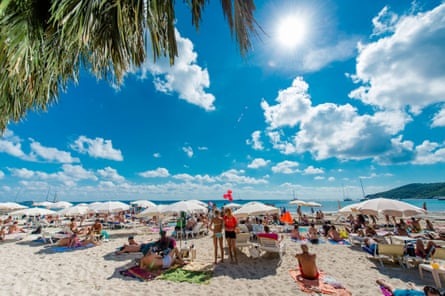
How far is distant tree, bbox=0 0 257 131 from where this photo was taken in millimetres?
1894

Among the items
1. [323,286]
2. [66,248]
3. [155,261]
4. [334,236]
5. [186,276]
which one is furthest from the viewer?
[334,236]

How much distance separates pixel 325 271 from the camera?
5602 millimetres

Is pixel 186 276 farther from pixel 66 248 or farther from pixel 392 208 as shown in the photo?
pixel 392 208

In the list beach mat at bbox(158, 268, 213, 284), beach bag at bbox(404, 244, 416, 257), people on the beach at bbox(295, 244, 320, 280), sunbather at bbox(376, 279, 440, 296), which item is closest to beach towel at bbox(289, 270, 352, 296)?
people on the beach at bbox(295, 244, 320, 280)

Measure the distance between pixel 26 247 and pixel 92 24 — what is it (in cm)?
1182

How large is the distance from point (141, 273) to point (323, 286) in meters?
4.52

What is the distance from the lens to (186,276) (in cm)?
521

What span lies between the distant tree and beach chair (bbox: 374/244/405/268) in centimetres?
736

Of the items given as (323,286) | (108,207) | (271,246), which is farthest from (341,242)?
(108,207)

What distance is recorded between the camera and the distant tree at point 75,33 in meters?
A: 1.89

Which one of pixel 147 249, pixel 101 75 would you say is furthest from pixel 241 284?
pixel 101 75

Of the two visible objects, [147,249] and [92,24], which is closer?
[92,24]

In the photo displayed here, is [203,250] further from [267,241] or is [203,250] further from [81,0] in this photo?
[81,0]

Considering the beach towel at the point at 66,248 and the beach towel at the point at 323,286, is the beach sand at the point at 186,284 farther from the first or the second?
the beach towel at the point at 66,248
